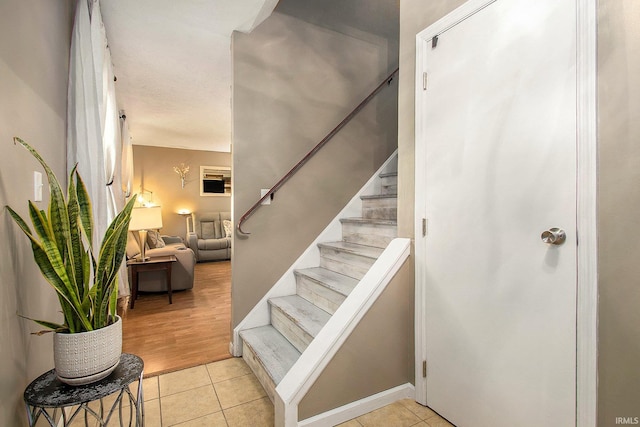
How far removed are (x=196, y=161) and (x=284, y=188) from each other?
19.1 feet

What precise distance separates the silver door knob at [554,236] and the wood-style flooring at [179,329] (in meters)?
2.27

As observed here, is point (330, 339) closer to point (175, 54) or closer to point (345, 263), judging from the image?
point (345, 263)

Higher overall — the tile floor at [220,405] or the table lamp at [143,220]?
the table lamp at [143,220]

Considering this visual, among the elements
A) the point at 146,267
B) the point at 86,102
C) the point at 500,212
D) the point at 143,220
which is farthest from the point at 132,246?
the point at 500,212

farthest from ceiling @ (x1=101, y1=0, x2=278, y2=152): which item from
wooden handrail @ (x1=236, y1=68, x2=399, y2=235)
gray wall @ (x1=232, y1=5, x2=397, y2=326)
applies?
wooden handrail @ (x1=236, y1=68, x2=399, y2=235)

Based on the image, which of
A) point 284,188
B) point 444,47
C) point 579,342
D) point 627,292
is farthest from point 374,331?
point 444,47

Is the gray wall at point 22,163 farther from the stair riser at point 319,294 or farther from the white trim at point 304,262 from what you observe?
the stair riser at point 319,294

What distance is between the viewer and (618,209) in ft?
3.61

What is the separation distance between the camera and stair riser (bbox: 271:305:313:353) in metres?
2.05

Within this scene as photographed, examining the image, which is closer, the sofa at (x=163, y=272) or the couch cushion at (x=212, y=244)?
the sofa at (x=163, y=272)

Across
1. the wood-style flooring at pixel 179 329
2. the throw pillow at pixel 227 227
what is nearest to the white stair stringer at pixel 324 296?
the wood-style flooring at pixel 179 329

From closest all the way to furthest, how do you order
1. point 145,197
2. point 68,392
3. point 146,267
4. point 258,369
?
1. point 68,392
2. point 258,369
3. point 146,267
4. point 145,197

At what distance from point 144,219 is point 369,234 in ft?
9.20

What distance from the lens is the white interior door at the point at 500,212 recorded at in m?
1.24
